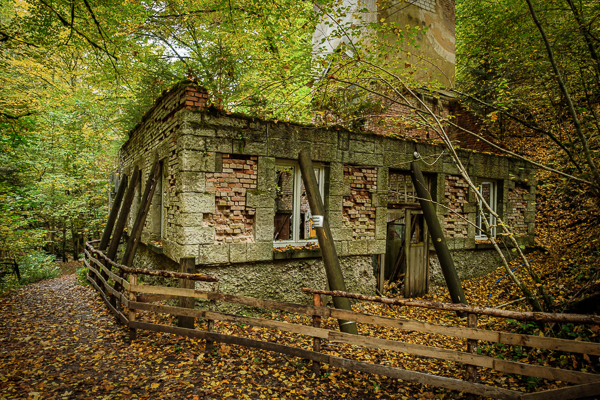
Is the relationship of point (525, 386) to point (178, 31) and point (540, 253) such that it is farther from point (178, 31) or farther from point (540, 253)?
point (178, 31)

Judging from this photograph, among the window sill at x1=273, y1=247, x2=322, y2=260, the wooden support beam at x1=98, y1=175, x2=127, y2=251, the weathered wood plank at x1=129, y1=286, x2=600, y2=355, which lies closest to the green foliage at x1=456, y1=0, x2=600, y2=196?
the weathered wood plank at x1=129, y1=286, x2=600, y2=355

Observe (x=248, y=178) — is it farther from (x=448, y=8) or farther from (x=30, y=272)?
(x=448, y=8)

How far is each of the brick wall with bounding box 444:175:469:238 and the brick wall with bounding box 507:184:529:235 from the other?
2060mm

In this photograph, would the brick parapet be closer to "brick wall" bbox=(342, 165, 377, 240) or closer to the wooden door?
"brick wall" bbox=(342, 165, 377, 240)

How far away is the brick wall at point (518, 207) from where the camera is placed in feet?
30.8

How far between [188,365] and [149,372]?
47 centimetres

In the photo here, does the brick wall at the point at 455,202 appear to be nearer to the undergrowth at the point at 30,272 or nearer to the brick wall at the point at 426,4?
the brick wall at the point at 426,4

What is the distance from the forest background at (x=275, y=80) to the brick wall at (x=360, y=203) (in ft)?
3.99

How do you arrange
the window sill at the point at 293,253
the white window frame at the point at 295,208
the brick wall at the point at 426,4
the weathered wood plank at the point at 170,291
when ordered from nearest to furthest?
1. the weathered wood plank at the point at 170,291
2. the window sill at the point at 293,253
3. the white window frame at the point at 295,208
4. the brick wall at the point at 426,4

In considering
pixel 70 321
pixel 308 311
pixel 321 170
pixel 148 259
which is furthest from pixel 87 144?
pixel 308 311

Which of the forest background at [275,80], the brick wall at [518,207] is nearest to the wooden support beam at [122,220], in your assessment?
the forest background at [275,80]

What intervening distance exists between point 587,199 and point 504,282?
2.60m

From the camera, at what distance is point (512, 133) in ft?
34.9

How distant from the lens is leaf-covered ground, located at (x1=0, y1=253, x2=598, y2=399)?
3525 millimetres
